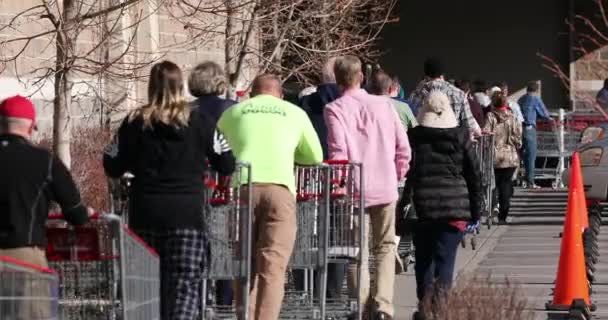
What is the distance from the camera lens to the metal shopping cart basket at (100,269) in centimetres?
738

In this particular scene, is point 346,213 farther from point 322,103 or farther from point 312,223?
point 322,103

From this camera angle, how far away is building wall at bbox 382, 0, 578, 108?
124 ft

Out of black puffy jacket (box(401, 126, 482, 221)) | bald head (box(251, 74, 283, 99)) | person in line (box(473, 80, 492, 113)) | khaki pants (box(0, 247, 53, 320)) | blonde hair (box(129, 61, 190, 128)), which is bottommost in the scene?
khaki pants (box(0, 247, 53, 320))

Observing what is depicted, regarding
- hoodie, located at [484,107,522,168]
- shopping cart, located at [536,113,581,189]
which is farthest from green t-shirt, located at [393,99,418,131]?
shopping cart, located at [536,113,581,189]

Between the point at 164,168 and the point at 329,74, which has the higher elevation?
the point at 329,74

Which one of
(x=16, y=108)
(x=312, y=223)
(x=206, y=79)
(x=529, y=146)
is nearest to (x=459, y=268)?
(x=312, y=223)

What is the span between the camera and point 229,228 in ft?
32.6

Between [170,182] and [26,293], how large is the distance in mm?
2794

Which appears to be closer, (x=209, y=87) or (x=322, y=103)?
(x=209, y=87)

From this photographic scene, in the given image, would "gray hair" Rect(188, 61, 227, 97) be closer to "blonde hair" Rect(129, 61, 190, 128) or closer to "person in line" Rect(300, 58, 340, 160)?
"blonde hair" Rect(129, 61, 190, 128)

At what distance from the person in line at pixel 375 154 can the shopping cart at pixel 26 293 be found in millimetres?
5263

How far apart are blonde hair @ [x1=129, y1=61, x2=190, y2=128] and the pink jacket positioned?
2513 millimetres

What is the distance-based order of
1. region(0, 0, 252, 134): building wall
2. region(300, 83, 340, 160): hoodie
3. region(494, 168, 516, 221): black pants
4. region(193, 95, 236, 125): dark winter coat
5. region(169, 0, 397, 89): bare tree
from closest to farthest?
region(193, 95, 236, 125): dark winter coat
region(300, 83, 340, 160): hoodie
region(0, 0, 252, 134): building wall
region(169, 0, 397, 89): bare tree
region(494, 168, 516, 221): black pants

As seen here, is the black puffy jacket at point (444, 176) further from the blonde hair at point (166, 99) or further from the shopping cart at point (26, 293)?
the shopping cart at point (26, 293)
